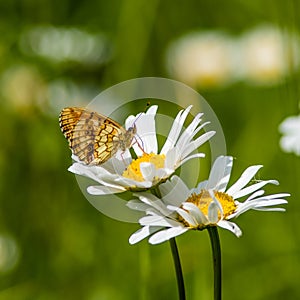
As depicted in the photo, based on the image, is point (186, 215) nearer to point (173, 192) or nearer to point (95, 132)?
point (173, 192)

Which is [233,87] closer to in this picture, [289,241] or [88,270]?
[289,241]

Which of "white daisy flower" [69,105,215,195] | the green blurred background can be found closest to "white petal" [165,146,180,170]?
"white daisy flower" [69,105,215,195]

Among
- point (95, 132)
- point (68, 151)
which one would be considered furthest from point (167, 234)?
point (68, 151)

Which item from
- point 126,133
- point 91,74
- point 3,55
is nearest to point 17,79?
point 3,55

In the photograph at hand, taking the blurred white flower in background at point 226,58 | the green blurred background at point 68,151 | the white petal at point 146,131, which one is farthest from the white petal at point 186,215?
the blurred white flower in background at point 226,58

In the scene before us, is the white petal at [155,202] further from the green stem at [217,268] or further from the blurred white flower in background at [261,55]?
the blurred white flower in background at [261,55]
